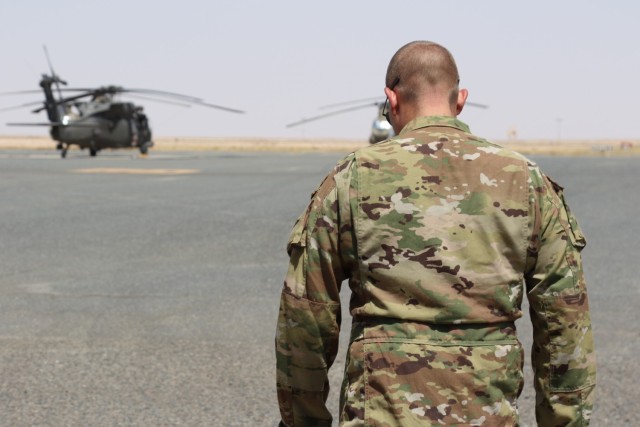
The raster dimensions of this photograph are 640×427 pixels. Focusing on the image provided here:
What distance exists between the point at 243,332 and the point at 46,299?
266 centimetres

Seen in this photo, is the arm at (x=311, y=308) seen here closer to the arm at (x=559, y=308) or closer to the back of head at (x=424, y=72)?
the back of head at (x=424, y=72)

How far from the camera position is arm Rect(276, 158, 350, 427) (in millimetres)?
2404

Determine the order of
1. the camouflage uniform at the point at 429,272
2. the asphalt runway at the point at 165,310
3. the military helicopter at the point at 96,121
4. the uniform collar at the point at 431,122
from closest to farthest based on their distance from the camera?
the camouflage uniform at the point at 429,272, the uniform collar at the point at 431,122, the asphalt runway at the point at 165,310, the military helicopter at the point at 96,121

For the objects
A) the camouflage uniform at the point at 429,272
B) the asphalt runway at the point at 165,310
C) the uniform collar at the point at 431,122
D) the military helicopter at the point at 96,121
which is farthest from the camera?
the military helicopter at the point at 96,121

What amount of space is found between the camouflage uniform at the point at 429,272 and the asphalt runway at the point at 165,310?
3.06 meters

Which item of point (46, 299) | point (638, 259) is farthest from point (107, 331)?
point (638, 259)

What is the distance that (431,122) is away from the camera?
247 centimetres

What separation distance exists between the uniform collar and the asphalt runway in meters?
3.23

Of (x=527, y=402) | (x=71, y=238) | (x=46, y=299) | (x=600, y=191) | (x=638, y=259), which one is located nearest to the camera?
(x=527, y=402)

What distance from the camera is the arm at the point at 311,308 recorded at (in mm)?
2404

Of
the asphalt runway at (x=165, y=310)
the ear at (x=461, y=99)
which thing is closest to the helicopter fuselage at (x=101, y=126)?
the asphalt runway at (x=165, y=310)

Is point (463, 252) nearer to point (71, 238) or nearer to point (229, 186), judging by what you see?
point (71, 238)

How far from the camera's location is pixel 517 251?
2.45 meters

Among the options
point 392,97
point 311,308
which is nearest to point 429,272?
point 311,308
